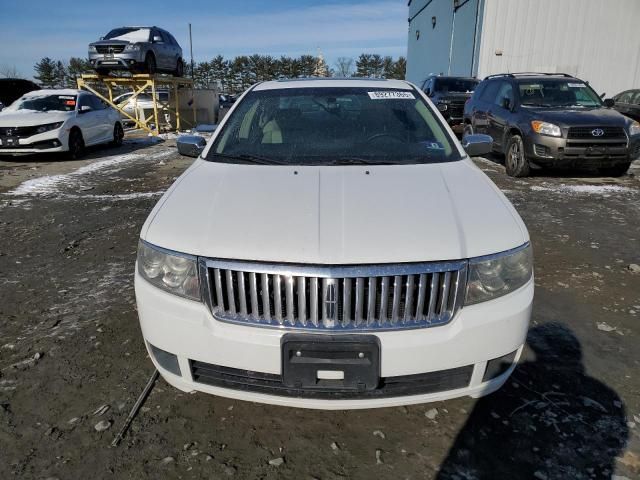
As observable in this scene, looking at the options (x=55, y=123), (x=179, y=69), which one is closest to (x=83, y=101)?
(x=55, y=123)

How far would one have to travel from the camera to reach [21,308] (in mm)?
3504

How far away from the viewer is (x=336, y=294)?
1862mm

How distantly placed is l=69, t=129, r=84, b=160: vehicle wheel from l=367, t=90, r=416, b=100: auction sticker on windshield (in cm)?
939

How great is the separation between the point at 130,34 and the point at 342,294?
53.4 feet

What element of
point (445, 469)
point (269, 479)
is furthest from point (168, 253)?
point (445, 469)

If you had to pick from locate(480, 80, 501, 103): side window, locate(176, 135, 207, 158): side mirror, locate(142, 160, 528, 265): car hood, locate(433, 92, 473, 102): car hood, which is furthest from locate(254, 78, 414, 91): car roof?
locate(433, 92, 473, 102): car hood

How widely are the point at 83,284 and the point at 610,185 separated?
7.97 metres

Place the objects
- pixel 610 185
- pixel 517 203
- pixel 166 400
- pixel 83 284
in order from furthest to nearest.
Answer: pixel 610 185, pixel 517 203, pixel 83 284, pixel 166 400

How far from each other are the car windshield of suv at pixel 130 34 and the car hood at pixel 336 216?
48.3 ft

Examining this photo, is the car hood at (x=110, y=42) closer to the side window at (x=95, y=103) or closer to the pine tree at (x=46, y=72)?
the side window at (x=95, y=103)

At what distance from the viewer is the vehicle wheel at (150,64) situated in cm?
1509

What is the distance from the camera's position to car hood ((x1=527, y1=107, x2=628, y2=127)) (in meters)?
7.60

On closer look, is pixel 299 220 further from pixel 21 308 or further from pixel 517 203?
pixel 517 203

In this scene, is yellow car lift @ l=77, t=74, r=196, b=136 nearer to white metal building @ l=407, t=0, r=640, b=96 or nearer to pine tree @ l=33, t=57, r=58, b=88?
white metal building @ l=407, t=0, r=640, b=96
